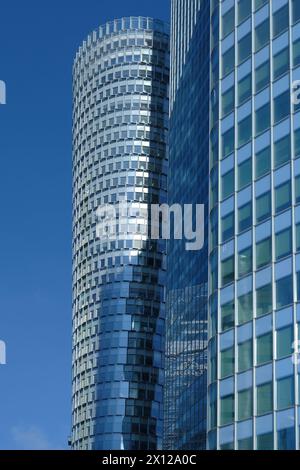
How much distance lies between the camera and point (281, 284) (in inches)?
3004

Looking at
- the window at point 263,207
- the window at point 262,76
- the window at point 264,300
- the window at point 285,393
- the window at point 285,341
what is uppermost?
the window at point 262,76

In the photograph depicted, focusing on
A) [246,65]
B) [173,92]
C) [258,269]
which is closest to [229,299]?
[258,269]

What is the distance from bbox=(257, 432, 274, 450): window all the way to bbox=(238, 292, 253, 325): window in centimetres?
800

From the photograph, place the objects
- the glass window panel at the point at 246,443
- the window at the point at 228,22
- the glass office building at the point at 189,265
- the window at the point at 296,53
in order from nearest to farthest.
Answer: the glass window panel at the point at 246,443 < the window at the point at 296,53 < the window at the point at 228,22 < the glass office building at the point at 189,265

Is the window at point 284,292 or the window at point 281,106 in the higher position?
the window at point 281,106

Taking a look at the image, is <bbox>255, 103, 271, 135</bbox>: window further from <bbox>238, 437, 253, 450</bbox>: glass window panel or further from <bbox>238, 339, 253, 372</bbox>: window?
<bbox>238, 437, 253, 450</bbox>: glass window panel

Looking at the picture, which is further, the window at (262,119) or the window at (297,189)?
the window at (262,119)

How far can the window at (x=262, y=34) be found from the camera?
82875 millimetres

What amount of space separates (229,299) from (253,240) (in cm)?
441

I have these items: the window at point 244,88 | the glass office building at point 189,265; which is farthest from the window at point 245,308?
the glass office building at point 189,265

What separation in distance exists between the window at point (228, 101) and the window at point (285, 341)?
18167 millimetres

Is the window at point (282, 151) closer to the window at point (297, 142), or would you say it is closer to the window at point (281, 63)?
the window at point (297, 142)

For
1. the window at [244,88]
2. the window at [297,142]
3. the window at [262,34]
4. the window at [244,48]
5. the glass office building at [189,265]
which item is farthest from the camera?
the glass office building at [189,265]
